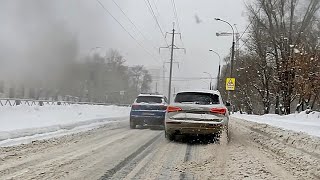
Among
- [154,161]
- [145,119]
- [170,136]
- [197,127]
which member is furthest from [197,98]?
[145,119]

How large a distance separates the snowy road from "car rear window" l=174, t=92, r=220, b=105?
143 centimetres

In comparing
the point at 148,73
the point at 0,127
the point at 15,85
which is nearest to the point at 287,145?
the point at 0,127

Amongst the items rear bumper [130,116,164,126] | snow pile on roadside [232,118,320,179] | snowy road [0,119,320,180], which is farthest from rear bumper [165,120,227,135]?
rear bumper [130,116,164,126]

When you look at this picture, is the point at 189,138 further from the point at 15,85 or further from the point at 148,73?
the point at 148,73

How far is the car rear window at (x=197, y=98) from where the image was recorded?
11.9 m

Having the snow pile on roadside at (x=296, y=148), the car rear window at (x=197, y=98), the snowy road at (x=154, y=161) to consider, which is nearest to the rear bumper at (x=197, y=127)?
the snowy road at (x=154, y=161)

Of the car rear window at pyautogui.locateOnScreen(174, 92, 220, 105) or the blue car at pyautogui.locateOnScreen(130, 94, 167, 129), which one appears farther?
the blue car at pyautogui.locateOnScreen(130, 94, 167, 129)

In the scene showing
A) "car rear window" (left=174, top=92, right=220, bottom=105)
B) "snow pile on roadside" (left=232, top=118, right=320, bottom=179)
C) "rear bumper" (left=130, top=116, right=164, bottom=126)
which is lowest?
"snow pile on roadside" (left=232, top=118, right=320, bottom=179)

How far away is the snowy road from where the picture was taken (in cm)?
654

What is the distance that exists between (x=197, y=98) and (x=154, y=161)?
14.3 feet

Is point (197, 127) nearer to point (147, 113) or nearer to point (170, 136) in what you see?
point (170, 136)

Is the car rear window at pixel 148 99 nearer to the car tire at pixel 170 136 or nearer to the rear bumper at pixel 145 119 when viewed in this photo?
the rear bumper at pixel 145 119

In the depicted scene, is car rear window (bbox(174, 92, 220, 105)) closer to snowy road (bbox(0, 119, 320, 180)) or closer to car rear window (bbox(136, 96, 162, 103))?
snowy road (bbox(0, 119, 320, 180))

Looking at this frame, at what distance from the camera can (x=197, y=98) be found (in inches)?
473
